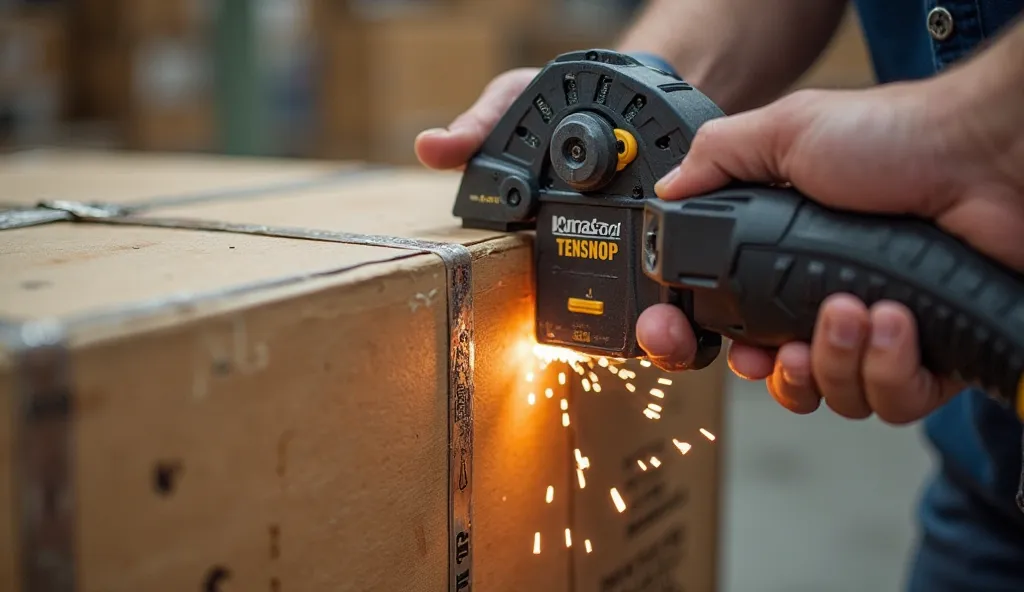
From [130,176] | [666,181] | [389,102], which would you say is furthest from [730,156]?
[389,102]

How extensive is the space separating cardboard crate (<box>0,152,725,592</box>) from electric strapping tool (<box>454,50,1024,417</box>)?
6cm

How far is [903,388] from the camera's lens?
0.68 m

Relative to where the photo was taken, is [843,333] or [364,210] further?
[364,210]

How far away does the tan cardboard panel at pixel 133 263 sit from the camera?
22.9 inches

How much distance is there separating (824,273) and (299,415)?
1.24 feet

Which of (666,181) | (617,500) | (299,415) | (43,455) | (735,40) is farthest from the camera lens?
(735,40)

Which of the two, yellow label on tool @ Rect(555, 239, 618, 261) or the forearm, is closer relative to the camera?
yellow label on tool @ Rect(555, 239, 618, 261)

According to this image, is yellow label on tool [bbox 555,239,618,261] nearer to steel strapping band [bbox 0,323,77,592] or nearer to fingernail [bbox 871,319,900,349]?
fingernail [bbox 871,319,900,349]

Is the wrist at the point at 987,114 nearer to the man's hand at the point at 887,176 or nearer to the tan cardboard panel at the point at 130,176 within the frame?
the man's hand at the point at 887,176

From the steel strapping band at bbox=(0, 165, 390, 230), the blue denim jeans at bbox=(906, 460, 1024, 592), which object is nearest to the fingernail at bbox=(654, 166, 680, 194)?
the steel strapping band at bbox=(0, 165, 390, 230)

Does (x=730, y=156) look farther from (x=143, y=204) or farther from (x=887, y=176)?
(x=143, y=204)

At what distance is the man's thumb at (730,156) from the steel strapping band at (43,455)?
455mm

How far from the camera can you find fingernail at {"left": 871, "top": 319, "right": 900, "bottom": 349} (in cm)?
65

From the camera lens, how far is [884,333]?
654 mm
